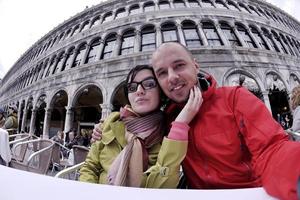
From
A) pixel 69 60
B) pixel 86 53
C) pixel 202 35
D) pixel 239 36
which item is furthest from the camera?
pixel 69 60

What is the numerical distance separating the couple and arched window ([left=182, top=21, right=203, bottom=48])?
45.3 feet

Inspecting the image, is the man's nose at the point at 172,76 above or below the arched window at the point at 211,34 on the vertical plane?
below

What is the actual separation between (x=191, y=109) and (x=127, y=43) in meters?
15.6

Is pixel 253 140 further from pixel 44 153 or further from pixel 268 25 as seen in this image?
pixel 268 25

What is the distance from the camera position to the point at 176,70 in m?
1.49

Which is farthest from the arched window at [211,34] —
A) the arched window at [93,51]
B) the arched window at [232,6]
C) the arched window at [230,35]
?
the arched window at [93,51]

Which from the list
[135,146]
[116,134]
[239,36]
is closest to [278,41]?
[239,36]

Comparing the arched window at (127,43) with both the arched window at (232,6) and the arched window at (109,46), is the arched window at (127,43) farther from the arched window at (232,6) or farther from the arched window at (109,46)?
the arched window at (232,6)

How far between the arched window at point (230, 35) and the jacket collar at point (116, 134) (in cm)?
1534

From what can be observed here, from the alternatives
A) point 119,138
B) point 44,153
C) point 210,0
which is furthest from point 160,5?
point 119,138

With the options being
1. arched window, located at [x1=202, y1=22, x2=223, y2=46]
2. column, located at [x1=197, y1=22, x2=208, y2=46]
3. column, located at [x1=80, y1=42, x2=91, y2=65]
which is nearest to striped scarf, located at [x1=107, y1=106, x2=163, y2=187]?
column, located at [x1=197, y1=22, x2=208, y2=46]

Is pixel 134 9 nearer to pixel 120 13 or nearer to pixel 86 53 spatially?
pixel 120 13

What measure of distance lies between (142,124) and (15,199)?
37.5 inches

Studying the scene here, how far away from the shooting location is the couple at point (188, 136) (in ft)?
3.76
